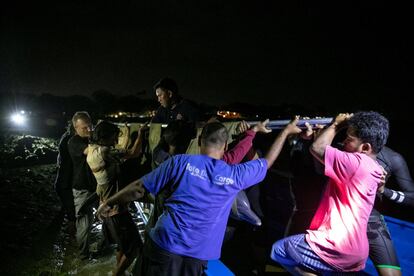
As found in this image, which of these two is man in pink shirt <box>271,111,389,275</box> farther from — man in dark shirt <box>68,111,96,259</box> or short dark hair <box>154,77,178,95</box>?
man in dark shirt <box>68,111,96,259</box>

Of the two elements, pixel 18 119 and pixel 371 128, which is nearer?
pixel 371 128

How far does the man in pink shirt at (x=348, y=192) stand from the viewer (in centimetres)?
230

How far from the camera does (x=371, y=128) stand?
7.55 feet

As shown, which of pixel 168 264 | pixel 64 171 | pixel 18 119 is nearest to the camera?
pixel 168 264

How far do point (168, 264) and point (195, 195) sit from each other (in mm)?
752

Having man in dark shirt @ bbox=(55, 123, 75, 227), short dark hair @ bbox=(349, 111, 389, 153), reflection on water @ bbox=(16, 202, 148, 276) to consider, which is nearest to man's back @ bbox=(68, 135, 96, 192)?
man in dark shirt @ bbox=(55, 123, 75, 227)

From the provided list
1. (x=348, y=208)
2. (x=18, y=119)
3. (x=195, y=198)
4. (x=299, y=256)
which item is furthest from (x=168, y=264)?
(x=18, y=119)

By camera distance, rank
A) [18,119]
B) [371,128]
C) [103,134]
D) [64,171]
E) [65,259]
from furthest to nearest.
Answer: [18,119] < [64,171] < [65,259] < [103,134] < [371,128]

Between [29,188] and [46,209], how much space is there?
103 inches

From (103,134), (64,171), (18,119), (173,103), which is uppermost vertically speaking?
(173,103)

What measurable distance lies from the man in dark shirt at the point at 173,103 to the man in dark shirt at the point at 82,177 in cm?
141

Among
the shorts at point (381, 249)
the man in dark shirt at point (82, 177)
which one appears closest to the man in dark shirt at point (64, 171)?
the man in dark shirt at point (82, 177)

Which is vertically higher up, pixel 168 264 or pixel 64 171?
pixel 168 264

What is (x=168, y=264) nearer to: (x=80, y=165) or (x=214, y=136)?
(x=214, y=136)
